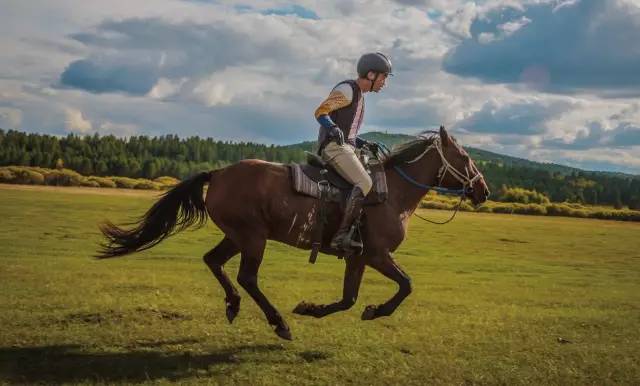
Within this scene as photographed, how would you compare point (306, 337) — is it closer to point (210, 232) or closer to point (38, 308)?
point (38, 308)

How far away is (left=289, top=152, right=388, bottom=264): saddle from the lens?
948cm

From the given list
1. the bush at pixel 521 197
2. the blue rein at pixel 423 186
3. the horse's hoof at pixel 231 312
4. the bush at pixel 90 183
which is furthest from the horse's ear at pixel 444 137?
the bush at pixel 521 197

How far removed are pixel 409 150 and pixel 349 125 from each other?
4.68 ft

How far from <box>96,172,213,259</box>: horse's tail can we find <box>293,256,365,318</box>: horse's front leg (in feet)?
6.89

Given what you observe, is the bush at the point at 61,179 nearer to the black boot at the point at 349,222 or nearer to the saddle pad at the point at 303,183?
the saddle pad at the point at 303,183

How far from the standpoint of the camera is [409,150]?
1062 centimetres

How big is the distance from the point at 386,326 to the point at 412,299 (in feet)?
14.7

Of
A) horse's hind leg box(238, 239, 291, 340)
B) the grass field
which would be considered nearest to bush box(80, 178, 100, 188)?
the grass field

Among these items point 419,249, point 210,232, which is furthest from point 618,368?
point 210,232

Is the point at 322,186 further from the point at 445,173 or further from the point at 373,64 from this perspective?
the point at 445,173

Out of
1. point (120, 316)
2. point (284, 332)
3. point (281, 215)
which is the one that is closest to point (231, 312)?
point (284, 332)

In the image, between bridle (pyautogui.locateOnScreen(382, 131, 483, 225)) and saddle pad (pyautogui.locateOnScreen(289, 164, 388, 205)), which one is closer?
saddle pad (pyautogui.locateOnScreen(289, 164, 388, 205))

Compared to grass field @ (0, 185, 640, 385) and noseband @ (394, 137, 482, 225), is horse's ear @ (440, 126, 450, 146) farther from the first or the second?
grass field @ (0, 185, 640, 385)

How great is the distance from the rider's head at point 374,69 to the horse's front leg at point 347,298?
2626 millimetres
